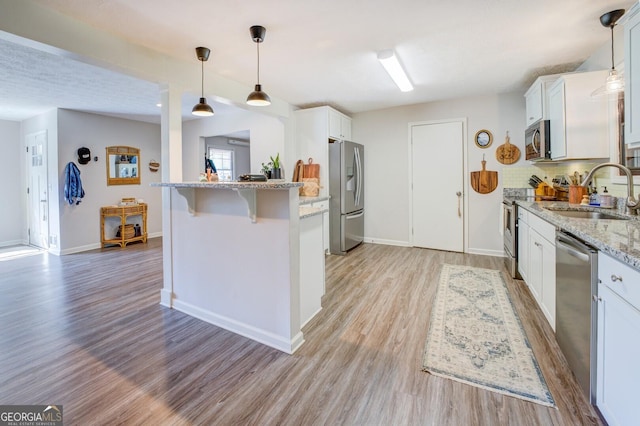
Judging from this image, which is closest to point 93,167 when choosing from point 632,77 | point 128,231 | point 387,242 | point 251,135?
point 128,231

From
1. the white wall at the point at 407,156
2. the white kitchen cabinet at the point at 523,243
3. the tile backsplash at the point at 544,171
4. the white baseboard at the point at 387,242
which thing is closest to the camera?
the white kitchen cabinet at the point at 523,243

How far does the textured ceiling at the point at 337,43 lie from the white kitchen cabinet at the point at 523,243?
1686 millimetres

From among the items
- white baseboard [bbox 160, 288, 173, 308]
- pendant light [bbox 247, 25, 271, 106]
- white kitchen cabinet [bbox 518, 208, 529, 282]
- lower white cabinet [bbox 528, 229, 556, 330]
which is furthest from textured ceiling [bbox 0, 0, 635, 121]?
white baseboard [bbox 160, 288, 173, 308]

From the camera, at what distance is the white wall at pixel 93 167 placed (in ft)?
17.0

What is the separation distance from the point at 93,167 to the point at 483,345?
6.62 metres

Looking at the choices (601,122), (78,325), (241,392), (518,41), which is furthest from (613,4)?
(78,325)

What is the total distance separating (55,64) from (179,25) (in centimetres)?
191

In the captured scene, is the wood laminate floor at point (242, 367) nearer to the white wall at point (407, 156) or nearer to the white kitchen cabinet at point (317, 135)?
the white wall at point (407, 156)

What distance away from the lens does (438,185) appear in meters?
5.03

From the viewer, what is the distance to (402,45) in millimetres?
2904

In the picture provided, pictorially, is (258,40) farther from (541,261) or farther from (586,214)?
(586,214)

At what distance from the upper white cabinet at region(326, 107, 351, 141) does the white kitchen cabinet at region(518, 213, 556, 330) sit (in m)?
3.02

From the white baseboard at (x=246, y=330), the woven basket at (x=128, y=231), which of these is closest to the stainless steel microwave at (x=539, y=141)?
the white baseboard at (x=246, y=330)

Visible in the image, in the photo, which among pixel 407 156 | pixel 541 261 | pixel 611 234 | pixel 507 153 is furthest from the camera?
pixel 407 156
